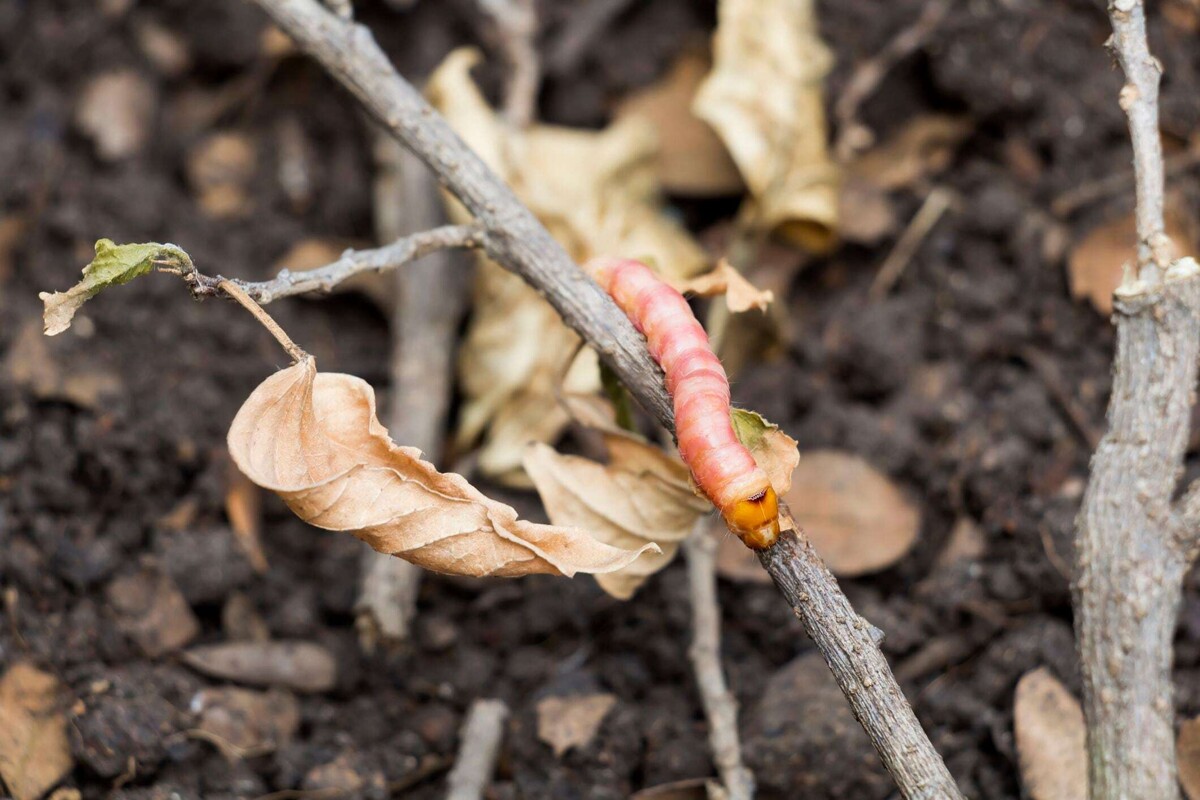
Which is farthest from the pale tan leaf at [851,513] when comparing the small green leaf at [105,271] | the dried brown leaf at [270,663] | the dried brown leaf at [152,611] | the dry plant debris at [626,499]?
the small green leaf at [105,271]

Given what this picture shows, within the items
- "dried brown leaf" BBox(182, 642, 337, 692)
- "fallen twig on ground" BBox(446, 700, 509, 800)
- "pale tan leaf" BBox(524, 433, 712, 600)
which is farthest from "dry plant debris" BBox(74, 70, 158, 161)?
"fallen twig on ground" BBox(446, 700, 509, 800)

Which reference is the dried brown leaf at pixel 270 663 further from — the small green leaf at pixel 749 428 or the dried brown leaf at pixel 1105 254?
the dried brown leaf at pixel 1105 254

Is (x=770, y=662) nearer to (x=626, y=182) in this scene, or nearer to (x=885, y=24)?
(x=626, y=182)

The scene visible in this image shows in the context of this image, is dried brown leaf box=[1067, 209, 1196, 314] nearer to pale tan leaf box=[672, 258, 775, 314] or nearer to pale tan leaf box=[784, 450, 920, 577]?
pale tan leaf box=[784, 450, 920, 577]

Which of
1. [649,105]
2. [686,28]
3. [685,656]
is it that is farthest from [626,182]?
[685,656]

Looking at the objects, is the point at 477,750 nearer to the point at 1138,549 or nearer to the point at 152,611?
the point at 152,611

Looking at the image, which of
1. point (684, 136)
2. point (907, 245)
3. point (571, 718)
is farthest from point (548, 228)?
point (571, 718)
